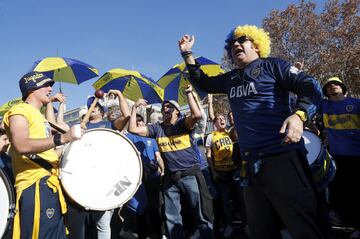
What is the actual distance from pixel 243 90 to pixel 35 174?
1784mm

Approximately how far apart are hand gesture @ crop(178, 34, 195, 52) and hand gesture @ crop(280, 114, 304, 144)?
4.79ft

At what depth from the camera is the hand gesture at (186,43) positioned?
3216 mm

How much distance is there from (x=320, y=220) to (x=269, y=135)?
63 cm

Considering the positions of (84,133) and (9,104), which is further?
(9,104)

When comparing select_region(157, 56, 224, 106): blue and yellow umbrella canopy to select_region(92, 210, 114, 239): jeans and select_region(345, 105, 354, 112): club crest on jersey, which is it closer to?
select_region(345, 105, 354, 112): club crest on jersey

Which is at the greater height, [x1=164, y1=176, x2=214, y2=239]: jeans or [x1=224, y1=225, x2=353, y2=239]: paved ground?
[x1=164, y1=176, x2=214, y2=239]: jeans

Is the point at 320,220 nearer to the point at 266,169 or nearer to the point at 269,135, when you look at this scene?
the point at 266,169

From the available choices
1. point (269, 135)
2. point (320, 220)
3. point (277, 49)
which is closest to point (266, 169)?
point (269, 135)

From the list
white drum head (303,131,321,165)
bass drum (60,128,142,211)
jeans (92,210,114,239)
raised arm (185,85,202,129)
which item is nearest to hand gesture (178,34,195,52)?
bass drum (60,128,142,211)

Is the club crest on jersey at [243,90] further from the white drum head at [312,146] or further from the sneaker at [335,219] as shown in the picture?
the sneaker at [335,219]

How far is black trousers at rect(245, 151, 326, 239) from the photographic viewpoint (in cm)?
216

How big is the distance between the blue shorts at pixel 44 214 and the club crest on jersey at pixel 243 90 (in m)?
1.66

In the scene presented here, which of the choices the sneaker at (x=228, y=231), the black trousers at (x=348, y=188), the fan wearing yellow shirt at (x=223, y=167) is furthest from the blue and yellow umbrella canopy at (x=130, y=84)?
the black trousers at (x=348, y=188)

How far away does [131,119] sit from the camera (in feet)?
16.8
